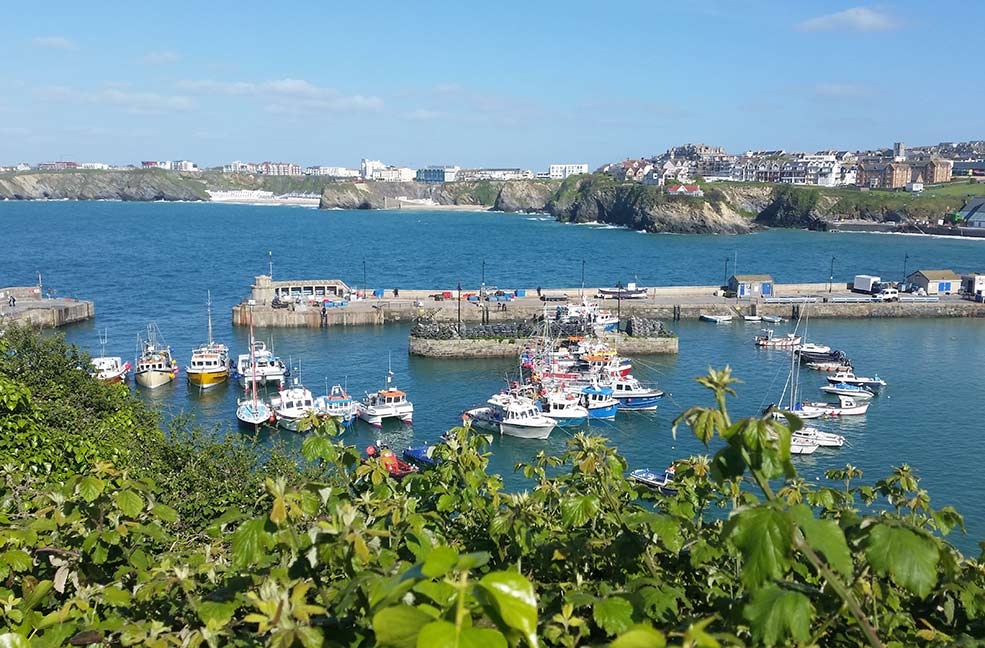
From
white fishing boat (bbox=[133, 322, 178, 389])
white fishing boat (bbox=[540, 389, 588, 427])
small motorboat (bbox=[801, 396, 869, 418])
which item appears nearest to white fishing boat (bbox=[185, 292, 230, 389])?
white fishing boat (bbox=[133, 322, 178, 389])

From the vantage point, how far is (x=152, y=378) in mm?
27562

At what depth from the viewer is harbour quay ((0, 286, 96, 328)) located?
1435 inches

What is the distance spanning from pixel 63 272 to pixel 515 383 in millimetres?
46086

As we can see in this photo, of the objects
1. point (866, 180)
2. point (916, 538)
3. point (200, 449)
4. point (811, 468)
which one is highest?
point (866, 180)

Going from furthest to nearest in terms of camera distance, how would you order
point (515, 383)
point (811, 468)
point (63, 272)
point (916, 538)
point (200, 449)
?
point (63, 272), point (515, 383), point (811, 468), point (200, 449), point (916, 538)

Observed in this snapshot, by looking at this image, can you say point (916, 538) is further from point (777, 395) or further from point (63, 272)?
point (63, 272)

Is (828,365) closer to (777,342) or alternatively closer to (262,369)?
(777,342)

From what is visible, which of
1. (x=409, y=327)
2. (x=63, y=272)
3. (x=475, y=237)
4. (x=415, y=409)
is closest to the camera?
(x=415, y=409)

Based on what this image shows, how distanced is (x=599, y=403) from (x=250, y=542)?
22.7m

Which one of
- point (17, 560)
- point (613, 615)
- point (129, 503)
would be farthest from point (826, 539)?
point (17, 560)

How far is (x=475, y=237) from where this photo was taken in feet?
324

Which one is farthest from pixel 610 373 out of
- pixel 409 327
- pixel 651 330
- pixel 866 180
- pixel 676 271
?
pixel 866 180

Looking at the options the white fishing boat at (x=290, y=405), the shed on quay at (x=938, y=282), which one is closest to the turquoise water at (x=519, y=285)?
the white fishing boat at (x=290, y=405)

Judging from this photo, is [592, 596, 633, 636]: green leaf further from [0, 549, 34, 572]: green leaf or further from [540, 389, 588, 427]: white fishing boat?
[540, 389, 588, 427]: white fishing boat
